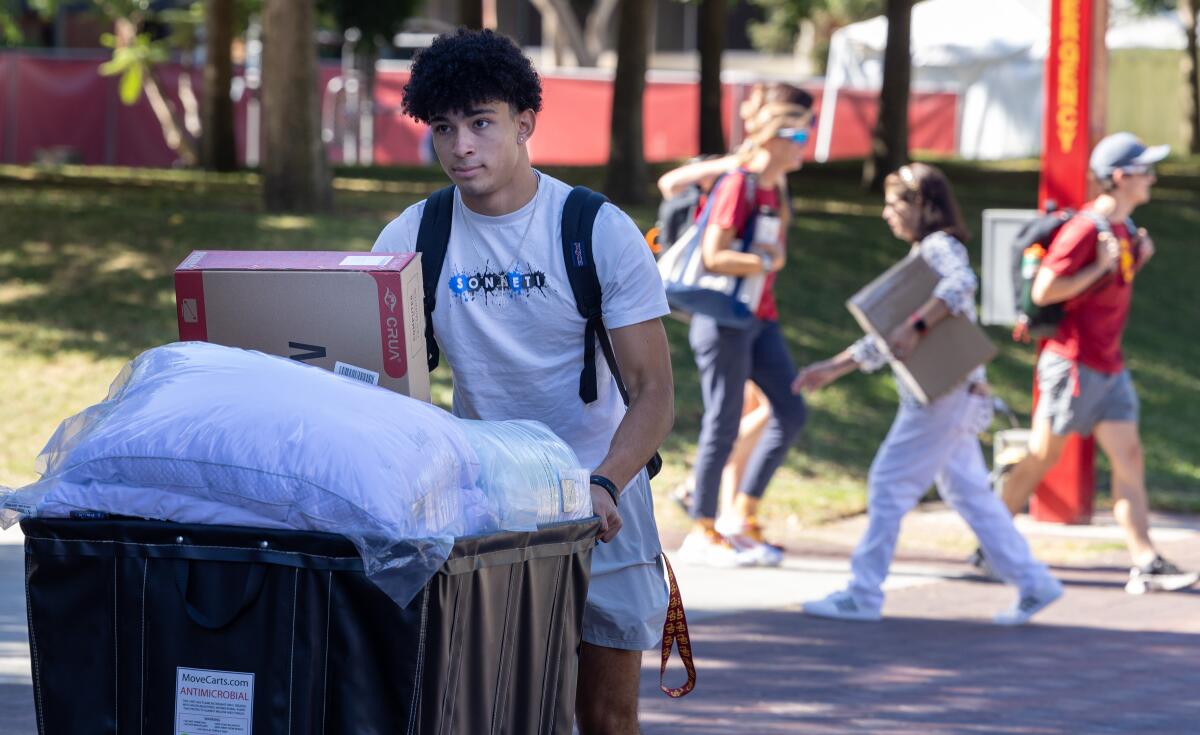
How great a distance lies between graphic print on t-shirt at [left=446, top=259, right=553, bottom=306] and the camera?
3.65 meters

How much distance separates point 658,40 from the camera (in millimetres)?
63594

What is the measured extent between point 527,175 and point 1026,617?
175 inches

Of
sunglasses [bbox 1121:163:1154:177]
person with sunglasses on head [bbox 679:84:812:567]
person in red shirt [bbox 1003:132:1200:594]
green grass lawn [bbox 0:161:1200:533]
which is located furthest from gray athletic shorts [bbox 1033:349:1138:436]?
green grass lawn [bbox 0:161:1200:533]

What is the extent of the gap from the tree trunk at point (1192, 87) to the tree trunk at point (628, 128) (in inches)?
677

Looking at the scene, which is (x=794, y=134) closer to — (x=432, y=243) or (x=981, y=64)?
(x=432, y=243)

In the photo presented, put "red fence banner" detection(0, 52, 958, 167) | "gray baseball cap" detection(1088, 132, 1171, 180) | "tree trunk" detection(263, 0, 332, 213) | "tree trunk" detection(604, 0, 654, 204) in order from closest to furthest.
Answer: "gray baseball cap" detection(1088, 132, 1171, 180)
"tree trunk" detection(263, 0, 332, 213)
"tree trunk" detection(604, 0, 654, 204)
"red fence banner" detection(0, 52, 958, 167)

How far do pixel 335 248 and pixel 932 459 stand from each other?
25.0ft

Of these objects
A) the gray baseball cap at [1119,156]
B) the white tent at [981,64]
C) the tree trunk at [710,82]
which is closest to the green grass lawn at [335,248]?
the gray baseball cap at [1119,156]

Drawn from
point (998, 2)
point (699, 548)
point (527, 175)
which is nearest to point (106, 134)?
point (998, 2)

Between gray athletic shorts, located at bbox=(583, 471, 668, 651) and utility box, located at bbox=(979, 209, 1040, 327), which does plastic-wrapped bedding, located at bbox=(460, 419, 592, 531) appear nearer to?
gray athletic shorts, located at bbox=(583, 471, 668, 651)

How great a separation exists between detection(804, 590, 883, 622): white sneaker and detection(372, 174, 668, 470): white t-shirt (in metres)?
3.85

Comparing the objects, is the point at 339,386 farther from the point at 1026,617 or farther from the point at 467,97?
the point at 1026,617

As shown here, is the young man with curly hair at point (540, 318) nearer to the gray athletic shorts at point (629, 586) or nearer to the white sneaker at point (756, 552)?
the gray athletic shorts at point (629, 586)

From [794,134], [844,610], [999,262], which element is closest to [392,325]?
[844,610]
